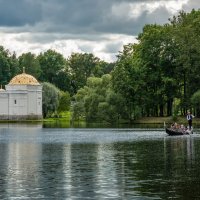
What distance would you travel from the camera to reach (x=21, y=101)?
500ft

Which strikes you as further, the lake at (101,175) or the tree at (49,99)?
the tree at (49,99)

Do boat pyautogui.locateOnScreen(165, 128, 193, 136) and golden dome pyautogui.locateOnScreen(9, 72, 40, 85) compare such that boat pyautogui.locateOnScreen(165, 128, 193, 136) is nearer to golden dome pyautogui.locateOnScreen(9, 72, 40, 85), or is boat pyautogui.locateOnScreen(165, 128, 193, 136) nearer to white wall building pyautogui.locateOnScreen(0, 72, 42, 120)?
white wall building pyautogui.locateOnScreen(0, 72, 42, 120)

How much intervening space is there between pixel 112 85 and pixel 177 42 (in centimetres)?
1454

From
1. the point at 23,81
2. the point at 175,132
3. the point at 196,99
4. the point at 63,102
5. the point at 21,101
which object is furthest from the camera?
the point at 63,102

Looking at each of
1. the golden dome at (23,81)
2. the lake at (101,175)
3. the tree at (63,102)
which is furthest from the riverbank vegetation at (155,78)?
the lake at (101,175)

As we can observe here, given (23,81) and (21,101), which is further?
(23,81)

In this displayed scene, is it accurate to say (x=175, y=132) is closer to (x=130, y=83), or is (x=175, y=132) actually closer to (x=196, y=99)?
(x=196, y=99)

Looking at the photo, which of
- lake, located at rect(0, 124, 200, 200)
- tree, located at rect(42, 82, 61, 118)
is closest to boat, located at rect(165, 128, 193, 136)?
lake, located at rect(0, 124, 200, 200)

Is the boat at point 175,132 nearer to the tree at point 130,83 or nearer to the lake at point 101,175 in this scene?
the lake at point 101,175

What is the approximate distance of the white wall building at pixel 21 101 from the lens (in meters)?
152

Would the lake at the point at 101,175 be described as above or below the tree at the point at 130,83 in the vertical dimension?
below

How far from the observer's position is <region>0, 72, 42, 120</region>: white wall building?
151750 mm

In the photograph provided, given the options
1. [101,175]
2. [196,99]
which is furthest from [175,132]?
[101,175]

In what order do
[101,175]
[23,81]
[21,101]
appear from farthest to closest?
1. [23,81]
2. [21,101]
3. [101,175]
